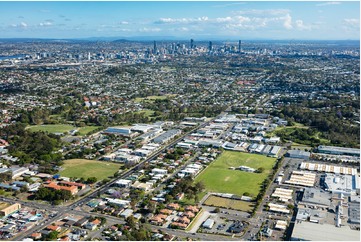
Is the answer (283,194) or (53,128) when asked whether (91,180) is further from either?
(53,128)

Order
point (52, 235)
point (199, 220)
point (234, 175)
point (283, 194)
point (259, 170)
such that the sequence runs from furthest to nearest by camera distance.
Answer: point (259, 170) → point (234, 175) → point (283, 194) → point (199, 220) → point (52, 235)

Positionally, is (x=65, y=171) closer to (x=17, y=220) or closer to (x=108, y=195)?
(x=108, y=195)

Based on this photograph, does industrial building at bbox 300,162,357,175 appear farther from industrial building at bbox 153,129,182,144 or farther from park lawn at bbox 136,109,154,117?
park lawn at bbox 136,109,154,117

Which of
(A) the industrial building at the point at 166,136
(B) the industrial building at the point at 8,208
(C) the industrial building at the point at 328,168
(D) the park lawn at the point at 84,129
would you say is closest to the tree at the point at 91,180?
(B) the industrial building at the point at 8,208

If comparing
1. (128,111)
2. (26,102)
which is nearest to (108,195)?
(128,111)

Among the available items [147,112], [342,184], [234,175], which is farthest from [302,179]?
[147,112]

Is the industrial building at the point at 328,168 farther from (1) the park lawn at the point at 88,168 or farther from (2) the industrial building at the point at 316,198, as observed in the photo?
(1) the park lawn at the point at 88,168
